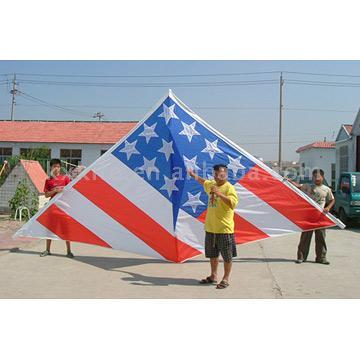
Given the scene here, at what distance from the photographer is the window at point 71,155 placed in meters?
33.1

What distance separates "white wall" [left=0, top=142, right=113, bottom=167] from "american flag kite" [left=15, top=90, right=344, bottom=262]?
2543 cm

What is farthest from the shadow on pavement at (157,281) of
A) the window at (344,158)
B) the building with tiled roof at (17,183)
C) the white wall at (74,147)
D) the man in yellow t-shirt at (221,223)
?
the white wall at (74,147)

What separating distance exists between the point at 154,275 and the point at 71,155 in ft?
92.6

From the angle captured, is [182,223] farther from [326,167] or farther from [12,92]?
[12,92]

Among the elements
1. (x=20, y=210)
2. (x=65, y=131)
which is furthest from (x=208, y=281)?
(x=65, y=131)

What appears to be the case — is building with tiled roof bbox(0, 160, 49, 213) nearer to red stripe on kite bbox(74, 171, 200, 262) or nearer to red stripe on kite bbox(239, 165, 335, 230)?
red stripe on kite bbox(74, 171, 200, 262)

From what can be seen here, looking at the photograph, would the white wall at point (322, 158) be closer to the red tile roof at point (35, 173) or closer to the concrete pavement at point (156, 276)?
the red tile roof at point (35, 173)

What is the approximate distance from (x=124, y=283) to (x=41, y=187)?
7873mm

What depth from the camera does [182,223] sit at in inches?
267

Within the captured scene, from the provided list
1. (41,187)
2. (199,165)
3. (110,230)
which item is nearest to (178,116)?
(199,165)

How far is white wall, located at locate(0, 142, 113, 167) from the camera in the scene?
32.4m

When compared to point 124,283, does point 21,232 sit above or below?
above

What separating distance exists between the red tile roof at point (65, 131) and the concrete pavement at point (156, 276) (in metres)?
25.3

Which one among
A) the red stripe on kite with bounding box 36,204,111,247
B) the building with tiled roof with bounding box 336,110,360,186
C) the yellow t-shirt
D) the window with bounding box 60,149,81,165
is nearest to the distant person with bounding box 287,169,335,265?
the yellow t-shirt
